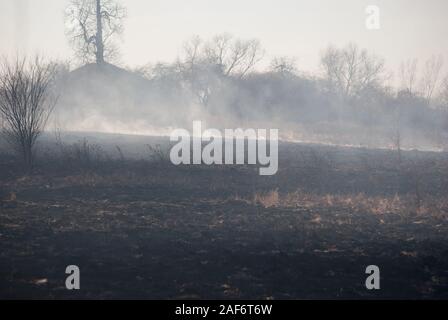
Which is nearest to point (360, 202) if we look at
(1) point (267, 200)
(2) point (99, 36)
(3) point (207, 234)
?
(1) point (267, 200)

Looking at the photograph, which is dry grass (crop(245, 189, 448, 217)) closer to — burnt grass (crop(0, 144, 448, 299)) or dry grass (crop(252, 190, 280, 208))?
dry grass (crop(252, 190, 280, 208))

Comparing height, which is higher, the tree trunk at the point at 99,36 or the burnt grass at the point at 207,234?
the tree trunk at the point at 99,36

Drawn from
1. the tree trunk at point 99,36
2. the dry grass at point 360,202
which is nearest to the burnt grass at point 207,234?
the dry grass at point 360,202

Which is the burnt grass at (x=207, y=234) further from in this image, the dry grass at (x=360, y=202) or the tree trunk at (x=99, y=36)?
the tree trunk at (x=99, y=36)

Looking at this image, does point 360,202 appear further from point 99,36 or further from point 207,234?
point 99,36

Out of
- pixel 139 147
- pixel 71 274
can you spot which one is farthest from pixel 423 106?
pixel 71 274

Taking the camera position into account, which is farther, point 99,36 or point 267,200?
point 99,36

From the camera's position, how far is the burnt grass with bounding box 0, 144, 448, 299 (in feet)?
20.6

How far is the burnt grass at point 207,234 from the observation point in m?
6.27

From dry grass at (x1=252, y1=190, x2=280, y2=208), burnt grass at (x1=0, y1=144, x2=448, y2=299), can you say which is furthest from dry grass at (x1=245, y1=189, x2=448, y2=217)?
burnt grass at (x1=0, y1=144, x2=448, y2=299)

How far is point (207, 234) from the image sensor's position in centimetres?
881

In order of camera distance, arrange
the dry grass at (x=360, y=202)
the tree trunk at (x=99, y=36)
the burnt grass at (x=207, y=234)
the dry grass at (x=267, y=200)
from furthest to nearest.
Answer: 1. the tree trunk at (x=99, y=36)
2. the dry grass at (x=267, y=200)
3. the dry grass at (x=360, y=202)
4. the burnt grass at (x=207, y=234)

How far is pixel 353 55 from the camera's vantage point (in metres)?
51.6
